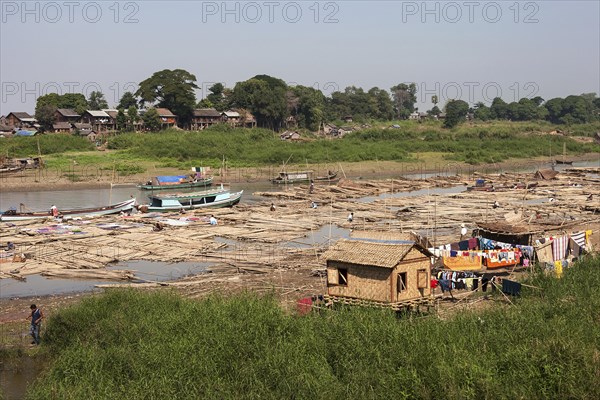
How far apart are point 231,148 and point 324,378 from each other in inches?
2080

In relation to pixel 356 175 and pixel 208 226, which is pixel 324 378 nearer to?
pixel 208 226

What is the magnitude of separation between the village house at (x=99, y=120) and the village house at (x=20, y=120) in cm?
658

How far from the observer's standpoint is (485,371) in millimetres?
11211

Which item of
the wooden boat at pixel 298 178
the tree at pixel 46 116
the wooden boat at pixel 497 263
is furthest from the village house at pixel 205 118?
the wooden boat at pixel 497 263

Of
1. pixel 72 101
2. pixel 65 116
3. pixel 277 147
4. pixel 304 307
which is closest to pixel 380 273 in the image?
pixel 304 307

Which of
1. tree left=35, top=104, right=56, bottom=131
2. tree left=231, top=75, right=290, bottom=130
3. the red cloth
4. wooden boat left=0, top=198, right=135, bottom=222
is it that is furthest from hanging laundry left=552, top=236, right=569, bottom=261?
tree left=35, top=104, right=56, bottom=131

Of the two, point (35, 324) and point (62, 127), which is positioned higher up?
point (62, 127)

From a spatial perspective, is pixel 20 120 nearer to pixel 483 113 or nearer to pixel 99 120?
pixel 99 120

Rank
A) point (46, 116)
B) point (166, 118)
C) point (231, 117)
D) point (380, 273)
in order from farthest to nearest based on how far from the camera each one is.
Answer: point (231, 117) < point (166, 118) < point (46, 116) < point (380, 273)

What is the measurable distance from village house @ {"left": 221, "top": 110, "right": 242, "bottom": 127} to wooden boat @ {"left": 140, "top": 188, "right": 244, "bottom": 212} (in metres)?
39.7

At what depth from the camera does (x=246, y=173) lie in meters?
56.4

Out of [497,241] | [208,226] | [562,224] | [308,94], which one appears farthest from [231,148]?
[497,241]

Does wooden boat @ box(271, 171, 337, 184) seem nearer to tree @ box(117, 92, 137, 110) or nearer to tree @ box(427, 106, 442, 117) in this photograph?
tree @ box(117, 92, 137, 110)

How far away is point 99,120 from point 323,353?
6615 centimetres
